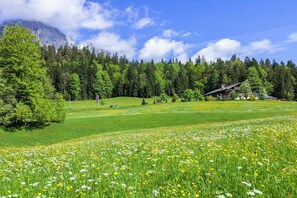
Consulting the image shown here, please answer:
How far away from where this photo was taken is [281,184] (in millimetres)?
4562

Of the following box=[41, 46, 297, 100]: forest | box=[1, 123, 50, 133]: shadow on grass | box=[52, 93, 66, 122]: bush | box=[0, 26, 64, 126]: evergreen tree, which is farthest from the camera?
box=[41, 46, 297, 100]: forest

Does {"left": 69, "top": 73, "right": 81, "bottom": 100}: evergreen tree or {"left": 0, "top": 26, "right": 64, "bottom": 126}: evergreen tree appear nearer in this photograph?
{"left": 0, "top": 26, "right": 64, "bottom": 126}: evergreen tree

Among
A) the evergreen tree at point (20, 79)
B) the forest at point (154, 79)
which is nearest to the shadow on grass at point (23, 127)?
the evergreen tree at point (20, 79)

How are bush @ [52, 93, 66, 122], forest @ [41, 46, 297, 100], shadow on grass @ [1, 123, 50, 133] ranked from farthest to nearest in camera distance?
forest @ [41, 46, 297, 100]
bush @ [52, 93, 66, 122]
shadow on grass @ [1, 123, 50, 133]

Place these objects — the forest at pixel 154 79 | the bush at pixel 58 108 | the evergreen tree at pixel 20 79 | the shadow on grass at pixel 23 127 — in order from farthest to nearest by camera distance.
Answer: the forest at pixel 154 79 → the bush at pixel 58 108 → the shadow on grass at pixel 23 127 → the evergreen tree at pixel 20 79

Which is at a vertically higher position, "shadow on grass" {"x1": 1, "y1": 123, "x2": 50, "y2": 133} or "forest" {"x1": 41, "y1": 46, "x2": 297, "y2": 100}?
"forest" {"x1": 41, "y1": 46, "x2": 297, "y2": 100}

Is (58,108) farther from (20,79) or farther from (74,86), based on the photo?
(74,86)

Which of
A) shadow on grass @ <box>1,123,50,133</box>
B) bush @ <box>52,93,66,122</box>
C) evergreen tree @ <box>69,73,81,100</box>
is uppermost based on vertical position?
evergreen tree @ <box>69,73,81,100</box>

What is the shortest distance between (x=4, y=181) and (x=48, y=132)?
132 ft

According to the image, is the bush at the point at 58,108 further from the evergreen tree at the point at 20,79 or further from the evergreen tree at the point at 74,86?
the evergreen tree at the point at 74,86

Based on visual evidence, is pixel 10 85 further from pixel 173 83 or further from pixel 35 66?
pixel 173 83

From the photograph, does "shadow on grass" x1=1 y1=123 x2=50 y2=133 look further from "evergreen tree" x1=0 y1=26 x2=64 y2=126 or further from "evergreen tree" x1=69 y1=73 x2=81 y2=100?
"evergreen tree" x1=69 y1=73 x2=81 y2=100

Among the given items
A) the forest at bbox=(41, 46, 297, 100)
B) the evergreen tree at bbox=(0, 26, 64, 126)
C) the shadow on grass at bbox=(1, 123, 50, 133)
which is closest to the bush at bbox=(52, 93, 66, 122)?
the shadow on grass at bbox=(1, 123, 50, 133)

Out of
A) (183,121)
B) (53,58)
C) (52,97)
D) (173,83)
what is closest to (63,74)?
(53,58)
